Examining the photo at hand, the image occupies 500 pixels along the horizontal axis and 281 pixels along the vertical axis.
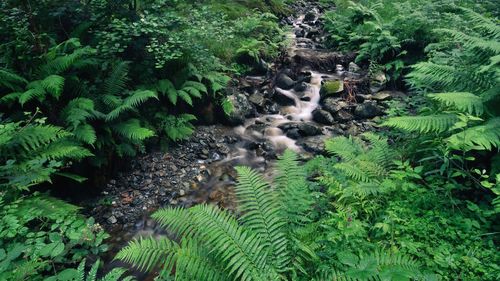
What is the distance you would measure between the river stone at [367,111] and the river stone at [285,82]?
2.34 metres

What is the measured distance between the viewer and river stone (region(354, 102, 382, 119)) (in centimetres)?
738

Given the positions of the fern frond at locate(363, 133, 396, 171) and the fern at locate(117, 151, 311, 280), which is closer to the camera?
the fern at locate(117, 151, 311, 280)

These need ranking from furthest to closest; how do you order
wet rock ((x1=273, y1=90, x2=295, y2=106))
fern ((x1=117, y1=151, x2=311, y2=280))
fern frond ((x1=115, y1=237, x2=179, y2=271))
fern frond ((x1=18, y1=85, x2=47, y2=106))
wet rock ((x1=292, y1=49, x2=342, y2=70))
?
wet rock ((x1=292, y1=49, x2=342, y2=70)) → wet rock ((x1=273, y1=90, x2=295, y2=106)) → fern frond ((x1=18, y1=85, x2=47, y2=106)) → fern frond ((x1=115, y1=237, x2=179, y2=271)) → fern ((x1=117, y1=151, x2=311, y2=280))

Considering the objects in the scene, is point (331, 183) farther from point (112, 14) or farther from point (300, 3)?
point (300, 3)

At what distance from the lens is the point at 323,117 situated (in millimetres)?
7625

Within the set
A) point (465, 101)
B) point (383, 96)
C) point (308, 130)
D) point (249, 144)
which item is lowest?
point (249, 144)

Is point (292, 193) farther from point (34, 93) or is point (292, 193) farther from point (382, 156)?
point (34, 93)

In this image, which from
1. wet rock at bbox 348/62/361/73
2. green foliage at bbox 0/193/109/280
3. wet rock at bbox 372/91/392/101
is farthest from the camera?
wet rock at bbox 348/62/361/73

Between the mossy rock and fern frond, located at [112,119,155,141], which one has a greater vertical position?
fern frond, located at [112,119,155,141]

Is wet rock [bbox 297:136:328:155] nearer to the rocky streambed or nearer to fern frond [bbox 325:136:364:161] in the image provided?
the rocky streambed

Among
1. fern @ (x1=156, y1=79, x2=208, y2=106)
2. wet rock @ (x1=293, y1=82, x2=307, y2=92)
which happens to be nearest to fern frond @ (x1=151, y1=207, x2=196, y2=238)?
fern @ (x1=156, y1=79, x2=208, y2=106)

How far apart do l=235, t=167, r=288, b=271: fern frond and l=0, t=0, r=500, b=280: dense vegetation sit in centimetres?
2

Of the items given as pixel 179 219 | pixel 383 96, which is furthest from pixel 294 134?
pixel 179 219

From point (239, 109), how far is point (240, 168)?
4.58m
